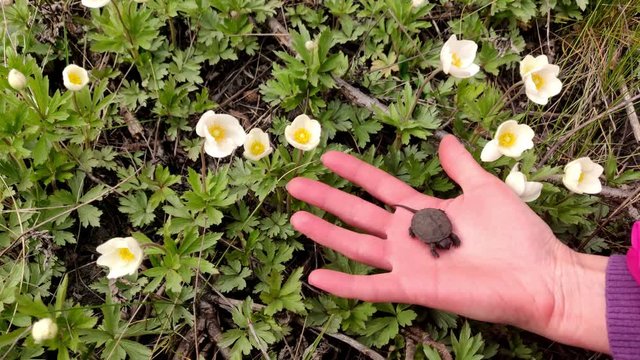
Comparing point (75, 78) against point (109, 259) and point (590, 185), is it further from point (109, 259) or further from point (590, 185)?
point (590, 185)

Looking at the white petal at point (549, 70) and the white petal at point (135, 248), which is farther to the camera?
the white petal at point (549, 70)

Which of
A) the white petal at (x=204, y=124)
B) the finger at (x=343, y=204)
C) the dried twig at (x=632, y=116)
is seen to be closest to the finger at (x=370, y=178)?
the finger at (x=343, y=204)

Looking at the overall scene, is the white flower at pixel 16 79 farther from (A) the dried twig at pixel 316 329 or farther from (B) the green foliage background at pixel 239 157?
(A) the dried twig at pixel 316 329

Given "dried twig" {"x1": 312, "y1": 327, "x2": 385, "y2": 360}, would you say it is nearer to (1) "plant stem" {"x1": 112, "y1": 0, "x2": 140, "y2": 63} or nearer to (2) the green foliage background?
(2) the green foliage background

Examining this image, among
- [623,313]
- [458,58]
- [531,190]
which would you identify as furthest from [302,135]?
[623,313]

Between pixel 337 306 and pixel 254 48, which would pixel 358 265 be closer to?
pixel 337 306

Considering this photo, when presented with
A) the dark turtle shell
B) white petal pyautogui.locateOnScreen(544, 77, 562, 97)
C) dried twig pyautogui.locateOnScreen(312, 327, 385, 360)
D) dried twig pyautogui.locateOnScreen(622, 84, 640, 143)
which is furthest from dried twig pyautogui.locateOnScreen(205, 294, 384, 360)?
dried twig pyautogui.locateOnScreen(622, 84, 640, 143)
